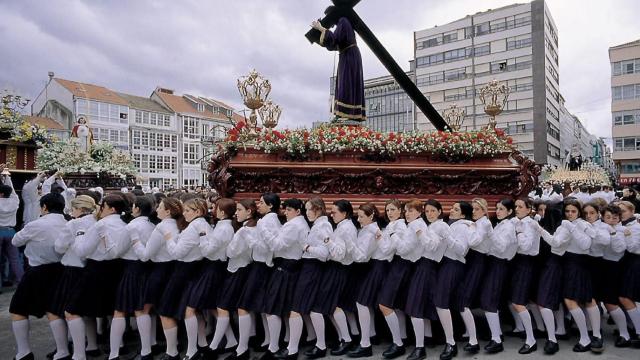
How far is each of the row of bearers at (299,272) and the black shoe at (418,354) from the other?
0.6 inches

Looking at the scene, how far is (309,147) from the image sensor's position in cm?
755

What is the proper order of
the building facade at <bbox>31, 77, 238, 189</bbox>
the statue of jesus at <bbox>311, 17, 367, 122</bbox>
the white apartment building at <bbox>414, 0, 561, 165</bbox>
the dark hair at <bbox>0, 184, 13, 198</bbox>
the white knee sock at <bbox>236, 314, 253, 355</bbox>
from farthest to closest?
the building facade at <bbox>31, 77, 238, 189</bbox>
the white apartment building at <bbox>414, 0, 561, 165</bbox>
the statue of jesus at <bbox>311, 17, 367, 122</bbox>
the dark hair at <bbox>0, 184, 13, 198</bbox>
the white knee sock at <bbox>236, 314, 253, 355</bbox>

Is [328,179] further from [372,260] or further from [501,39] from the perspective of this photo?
[501,39]

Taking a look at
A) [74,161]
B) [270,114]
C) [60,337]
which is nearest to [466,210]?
[60,337]

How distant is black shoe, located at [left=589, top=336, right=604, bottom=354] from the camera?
17.8ft

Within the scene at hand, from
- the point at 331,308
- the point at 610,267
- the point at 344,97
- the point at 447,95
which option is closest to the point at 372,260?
the point at 331,308

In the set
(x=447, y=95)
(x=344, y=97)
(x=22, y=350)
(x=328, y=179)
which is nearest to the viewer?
(x=22, y=350)

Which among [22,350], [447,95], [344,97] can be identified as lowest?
[22,350]

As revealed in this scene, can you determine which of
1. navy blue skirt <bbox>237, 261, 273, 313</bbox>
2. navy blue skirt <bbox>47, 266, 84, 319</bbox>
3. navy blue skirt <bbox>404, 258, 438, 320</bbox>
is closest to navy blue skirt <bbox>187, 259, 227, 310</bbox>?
navy blue skirt <bbox>237, 261, 273, 313</bbox>

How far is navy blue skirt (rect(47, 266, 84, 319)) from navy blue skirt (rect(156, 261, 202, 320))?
109 centimetres

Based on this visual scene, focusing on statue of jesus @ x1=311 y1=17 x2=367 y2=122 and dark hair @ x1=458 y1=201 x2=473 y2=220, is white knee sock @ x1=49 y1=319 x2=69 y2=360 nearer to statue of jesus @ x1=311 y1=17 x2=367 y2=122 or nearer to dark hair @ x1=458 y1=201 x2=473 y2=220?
dark hair @ x1=458 y1=201 x2=473 y2=220

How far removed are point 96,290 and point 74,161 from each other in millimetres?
14036

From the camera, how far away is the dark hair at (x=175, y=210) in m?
5.48

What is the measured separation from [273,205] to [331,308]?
150cm
